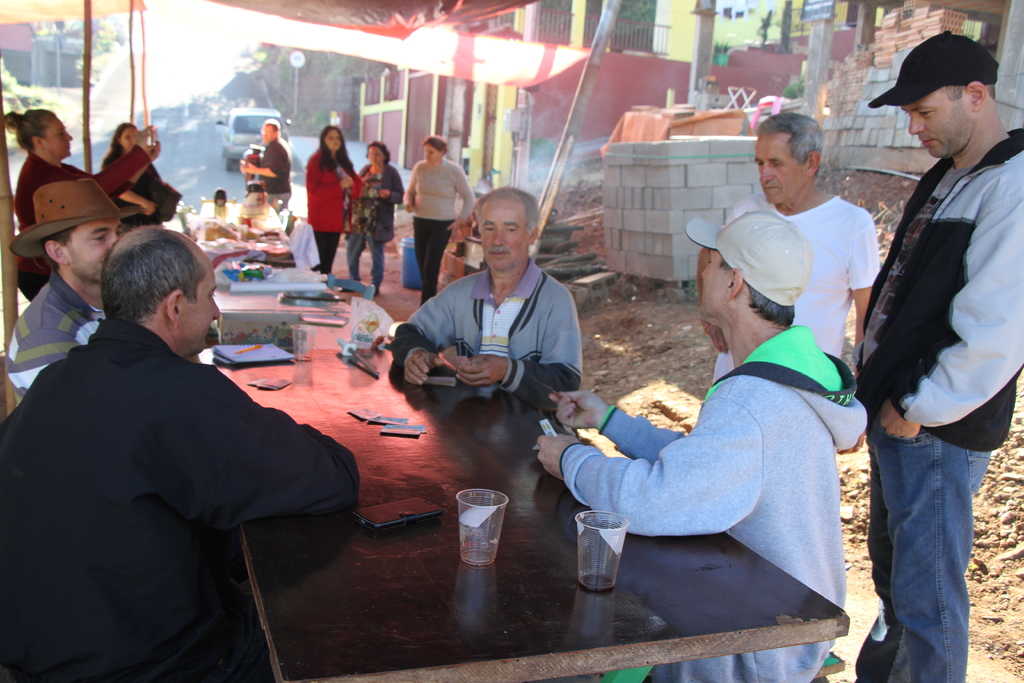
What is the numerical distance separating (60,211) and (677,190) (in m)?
6.11

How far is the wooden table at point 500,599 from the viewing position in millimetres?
1190

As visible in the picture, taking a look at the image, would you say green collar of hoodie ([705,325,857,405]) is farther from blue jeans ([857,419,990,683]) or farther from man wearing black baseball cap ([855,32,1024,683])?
blue jeans ([857,419,990,683])

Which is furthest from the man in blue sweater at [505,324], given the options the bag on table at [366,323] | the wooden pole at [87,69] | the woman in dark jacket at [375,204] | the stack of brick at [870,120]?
Answer: the stack of brick at [870,120]

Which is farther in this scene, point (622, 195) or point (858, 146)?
point (858, 146)

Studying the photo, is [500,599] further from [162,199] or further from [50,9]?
[50,9]

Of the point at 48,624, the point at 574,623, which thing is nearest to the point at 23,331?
the point at 48,624

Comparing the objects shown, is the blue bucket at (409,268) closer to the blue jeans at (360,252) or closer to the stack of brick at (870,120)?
the blue jeans at (360,252)

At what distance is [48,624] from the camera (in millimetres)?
1450

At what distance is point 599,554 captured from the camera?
4.59 feet

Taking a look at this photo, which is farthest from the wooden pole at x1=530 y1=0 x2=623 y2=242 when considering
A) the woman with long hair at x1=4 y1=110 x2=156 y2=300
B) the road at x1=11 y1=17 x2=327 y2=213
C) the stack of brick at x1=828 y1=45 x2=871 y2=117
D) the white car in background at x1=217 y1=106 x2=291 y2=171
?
the white car in background at x1=217 y1=106 x2=291 y2=171

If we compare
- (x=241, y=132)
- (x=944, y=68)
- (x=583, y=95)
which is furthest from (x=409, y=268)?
(x=241, y=132)

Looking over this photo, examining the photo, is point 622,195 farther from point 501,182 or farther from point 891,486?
point 501,182

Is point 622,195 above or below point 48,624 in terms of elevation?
above

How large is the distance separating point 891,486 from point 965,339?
0.53 metres
